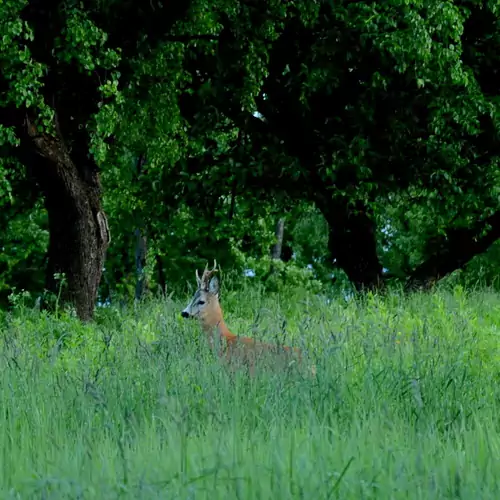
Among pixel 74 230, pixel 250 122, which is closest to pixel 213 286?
pixel 74 230

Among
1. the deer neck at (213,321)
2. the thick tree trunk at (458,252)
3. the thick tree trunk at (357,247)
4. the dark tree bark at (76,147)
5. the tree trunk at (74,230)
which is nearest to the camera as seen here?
the deer neck at (213,321)

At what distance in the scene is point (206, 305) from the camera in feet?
36.7

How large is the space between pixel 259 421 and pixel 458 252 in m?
16.2

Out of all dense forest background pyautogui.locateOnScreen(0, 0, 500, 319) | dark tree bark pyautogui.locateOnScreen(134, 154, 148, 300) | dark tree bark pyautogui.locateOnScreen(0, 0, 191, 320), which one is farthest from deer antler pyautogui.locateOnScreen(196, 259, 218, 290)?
dark tree bark pyautogui.locateOnScreen(134, 154, 148, 300)

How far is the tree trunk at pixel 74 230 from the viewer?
15039mm

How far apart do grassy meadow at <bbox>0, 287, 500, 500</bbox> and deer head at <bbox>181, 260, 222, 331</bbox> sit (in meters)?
0.24

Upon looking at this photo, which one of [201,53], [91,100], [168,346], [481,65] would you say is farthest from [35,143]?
[481,65]

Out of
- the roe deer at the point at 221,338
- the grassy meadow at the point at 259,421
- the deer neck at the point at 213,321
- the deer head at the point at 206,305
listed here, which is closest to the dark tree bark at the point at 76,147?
the roe deer at the point at 221,338

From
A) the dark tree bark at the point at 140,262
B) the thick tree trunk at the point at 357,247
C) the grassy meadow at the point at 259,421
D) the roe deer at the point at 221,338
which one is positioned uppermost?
the dark tree bark at the point at 140,262

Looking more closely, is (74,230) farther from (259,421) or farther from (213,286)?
(259,421)

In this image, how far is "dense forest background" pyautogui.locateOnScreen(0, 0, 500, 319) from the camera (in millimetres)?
14383

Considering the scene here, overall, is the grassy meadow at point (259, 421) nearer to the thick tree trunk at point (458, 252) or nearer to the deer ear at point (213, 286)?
the deer ear at point (213, 286)

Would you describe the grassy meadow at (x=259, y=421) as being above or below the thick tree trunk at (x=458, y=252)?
below

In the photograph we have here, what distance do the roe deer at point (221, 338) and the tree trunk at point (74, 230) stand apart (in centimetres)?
372
